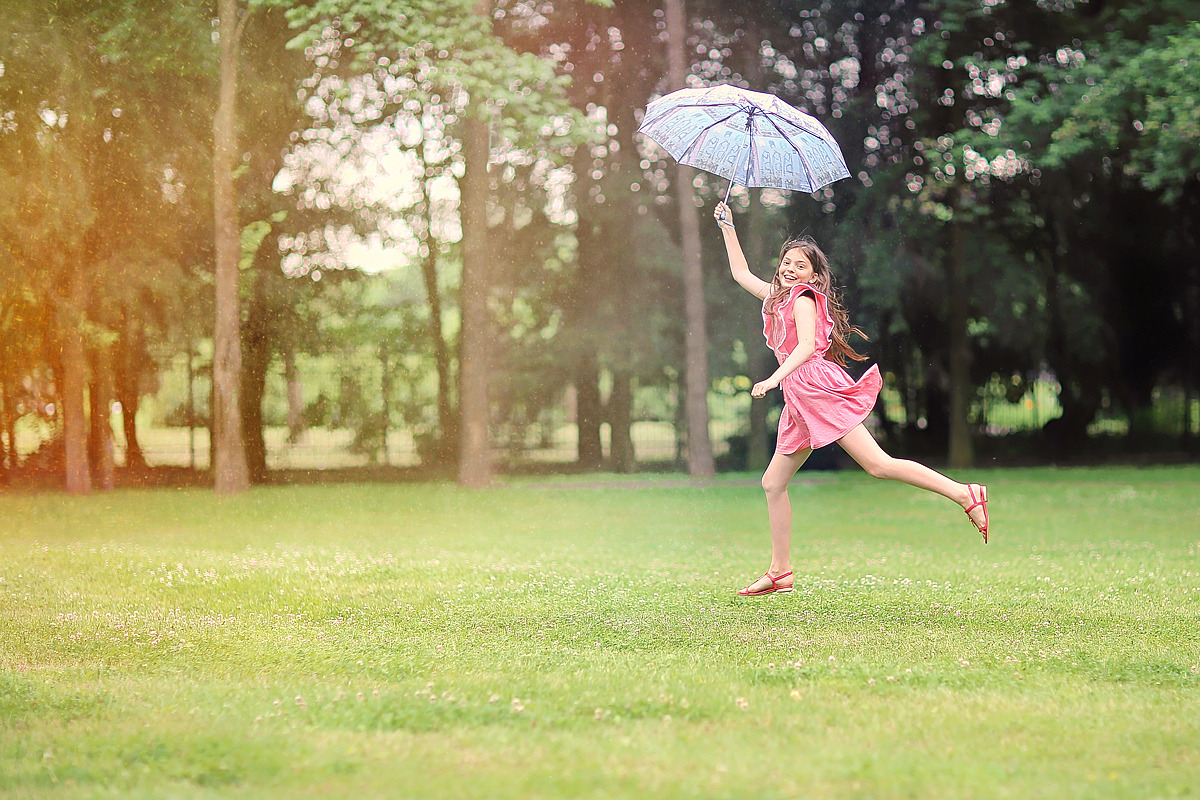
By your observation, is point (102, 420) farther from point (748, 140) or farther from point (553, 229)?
point (748, 140)

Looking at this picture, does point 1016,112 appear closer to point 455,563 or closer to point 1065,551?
point 1065,551

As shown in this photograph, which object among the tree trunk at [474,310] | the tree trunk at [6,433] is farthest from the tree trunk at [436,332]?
the tree trunk at [6,433]

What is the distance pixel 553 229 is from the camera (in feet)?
82.6

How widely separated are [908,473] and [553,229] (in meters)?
19.4

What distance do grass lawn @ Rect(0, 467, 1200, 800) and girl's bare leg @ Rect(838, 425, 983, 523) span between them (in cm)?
78

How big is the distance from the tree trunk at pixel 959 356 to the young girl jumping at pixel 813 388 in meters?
17.6

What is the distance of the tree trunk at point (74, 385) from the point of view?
1889 cm

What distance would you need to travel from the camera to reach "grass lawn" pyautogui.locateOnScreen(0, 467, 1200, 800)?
3.78 metres

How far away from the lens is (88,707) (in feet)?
15.6

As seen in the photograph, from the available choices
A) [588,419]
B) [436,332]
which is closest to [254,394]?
[436,332]

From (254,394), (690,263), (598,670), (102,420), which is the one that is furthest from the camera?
(254,394)

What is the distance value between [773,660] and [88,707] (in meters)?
3.11

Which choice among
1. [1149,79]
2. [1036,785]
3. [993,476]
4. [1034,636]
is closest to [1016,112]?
[1149,79]

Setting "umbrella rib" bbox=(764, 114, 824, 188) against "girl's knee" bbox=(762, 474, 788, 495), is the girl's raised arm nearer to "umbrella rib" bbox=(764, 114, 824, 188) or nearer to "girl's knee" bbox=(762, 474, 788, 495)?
"umbrella rib" bbox=(764, 114, 824, 188)
